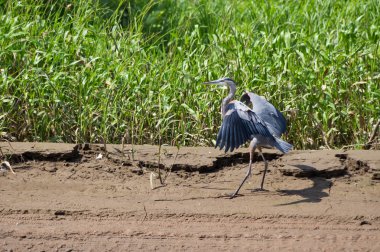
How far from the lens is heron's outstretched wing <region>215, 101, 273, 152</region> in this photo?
5203 mm

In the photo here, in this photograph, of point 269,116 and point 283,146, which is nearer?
point 283,146

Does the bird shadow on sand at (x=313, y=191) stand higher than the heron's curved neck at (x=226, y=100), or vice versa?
the heron's curved neck at (x=226, y=100)

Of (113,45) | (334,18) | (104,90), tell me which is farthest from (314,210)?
(334,18)

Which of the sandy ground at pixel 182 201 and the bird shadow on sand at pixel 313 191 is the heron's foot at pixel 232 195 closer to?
the sandy ground at pixel 182 201

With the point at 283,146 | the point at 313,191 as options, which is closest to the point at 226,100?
the point at 283,146

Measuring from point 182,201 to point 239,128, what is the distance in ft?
2.23

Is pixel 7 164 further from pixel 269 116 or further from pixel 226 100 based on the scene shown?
pixel 269 116

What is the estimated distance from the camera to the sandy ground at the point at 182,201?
445 centimetres

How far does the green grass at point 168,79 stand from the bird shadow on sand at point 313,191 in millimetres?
789

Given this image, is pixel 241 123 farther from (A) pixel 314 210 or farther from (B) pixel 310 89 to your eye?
(B) pixel 310 89

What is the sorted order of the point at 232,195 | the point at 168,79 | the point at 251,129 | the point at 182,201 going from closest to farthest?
the point at 182,201 → the point at 232,195 → the point at 251,129 → the point at 168,79

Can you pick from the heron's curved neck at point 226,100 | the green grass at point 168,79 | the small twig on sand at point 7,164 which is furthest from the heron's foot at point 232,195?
the small twig on sand at point 7,164

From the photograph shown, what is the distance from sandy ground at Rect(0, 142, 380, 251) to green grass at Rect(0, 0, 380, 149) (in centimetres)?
43

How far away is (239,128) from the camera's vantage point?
5293 millimetres
